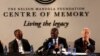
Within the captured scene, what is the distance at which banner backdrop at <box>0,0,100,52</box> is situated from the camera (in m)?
8.46

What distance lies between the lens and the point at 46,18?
8508 mm

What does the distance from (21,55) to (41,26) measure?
2671 millimetres

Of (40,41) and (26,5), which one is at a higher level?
(26,5)

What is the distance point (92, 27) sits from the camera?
27.8 feet

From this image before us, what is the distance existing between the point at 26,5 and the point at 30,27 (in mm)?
542

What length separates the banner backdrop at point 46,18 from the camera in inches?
333

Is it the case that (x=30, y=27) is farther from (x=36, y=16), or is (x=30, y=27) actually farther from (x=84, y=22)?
(x=84, y=22)

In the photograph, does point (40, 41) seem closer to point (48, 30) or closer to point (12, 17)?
point (48, 30)

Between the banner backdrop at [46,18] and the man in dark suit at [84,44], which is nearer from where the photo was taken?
the man in dark suit at [84,44]

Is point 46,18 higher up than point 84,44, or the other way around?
point 46,18

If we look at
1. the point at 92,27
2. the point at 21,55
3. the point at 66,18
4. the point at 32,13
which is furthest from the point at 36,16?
the point at 21,55

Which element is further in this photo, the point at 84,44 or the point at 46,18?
the point at 46,18

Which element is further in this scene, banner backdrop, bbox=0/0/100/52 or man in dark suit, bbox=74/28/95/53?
banner backdrop, bbox=0/0/100/52

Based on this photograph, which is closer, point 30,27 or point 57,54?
point 57,54
